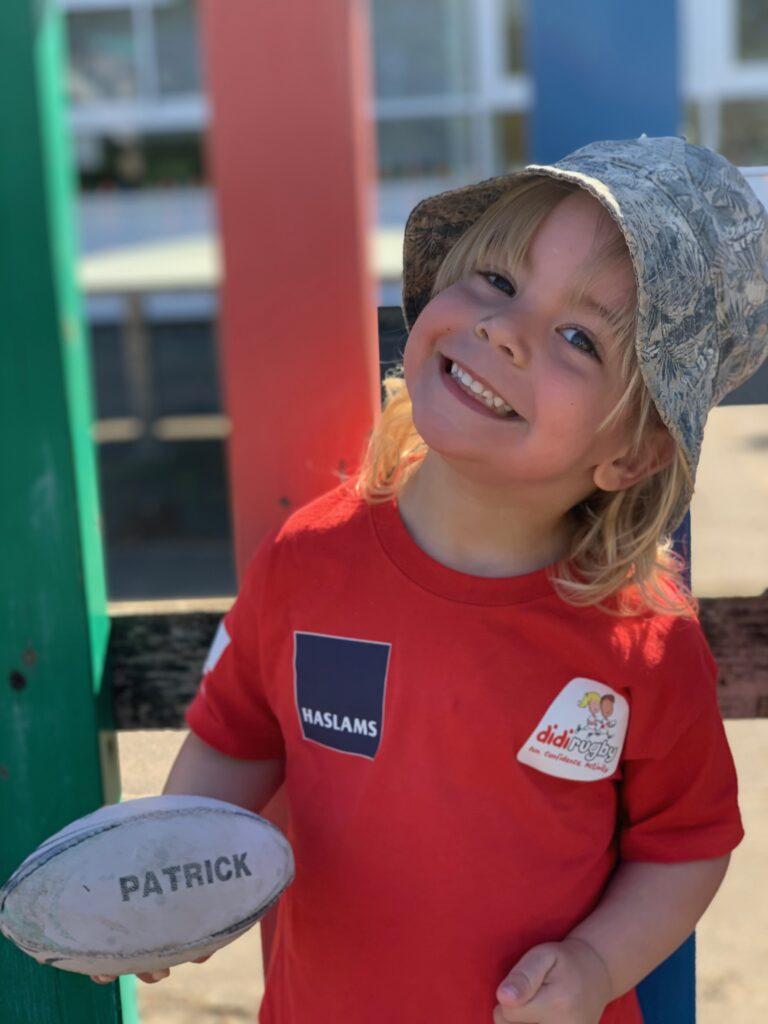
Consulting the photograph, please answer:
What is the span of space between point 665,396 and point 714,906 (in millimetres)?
1809

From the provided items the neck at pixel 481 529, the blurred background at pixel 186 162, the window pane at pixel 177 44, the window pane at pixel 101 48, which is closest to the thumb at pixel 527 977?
the neck at pixel 481 529

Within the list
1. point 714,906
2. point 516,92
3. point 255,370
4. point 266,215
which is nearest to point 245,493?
point 255,370

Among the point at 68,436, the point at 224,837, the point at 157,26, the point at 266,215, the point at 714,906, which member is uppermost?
the point at 157,26

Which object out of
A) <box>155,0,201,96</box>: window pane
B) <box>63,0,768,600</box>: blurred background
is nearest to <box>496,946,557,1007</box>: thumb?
<box>63,0,768,600</box>: blurred background

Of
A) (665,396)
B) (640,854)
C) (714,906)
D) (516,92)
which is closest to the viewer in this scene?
(665,396)

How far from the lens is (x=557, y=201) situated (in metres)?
1.25

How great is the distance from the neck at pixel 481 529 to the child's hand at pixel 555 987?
38 centimetres

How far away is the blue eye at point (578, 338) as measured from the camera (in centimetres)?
120

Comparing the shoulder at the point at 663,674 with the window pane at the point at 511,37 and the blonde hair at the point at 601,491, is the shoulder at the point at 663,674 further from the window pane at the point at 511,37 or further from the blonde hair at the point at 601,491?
the window pane at the point at 511,37

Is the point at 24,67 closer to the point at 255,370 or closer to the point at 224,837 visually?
the point at 255,370

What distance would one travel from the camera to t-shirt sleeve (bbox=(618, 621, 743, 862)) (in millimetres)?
1252

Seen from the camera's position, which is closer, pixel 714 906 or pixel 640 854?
pixel 640 854

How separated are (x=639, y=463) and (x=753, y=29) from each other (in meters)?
11.6

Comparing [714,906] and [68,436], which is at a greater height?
[68,436]
